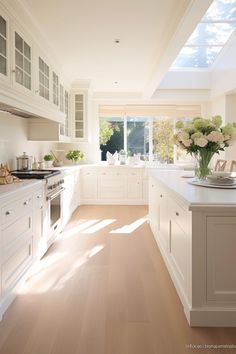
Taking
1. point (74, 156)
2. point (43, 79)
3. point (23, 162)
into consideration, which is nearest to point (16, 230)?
point (23, 162)

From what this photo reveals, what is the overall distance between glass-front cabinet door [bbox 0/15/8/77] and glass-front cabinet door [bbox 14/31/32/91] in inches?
8.4

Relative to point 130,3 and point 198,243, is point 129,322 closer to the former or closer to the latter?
point 198,243

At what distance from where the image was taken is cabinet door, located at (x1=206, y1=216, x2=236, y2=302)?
1.83 metres

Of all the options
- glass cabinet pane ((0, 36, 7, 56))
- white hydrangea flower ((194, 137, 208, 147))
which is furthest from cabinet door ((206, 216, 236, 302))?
glass cabinet pane ((0, 36, 7, 56))

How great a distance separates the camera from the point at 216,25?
13.9 feet

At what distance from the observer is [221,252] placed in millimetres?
1837

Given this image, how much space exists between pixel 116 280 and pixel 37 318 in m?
0.80

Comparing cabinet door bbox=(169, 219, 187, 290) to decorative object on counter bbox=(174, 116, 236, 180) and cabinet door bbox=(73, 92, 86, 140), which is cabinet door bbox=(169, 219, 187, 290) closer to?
decorative object on counter bbox=(174, 116, 236, 180)

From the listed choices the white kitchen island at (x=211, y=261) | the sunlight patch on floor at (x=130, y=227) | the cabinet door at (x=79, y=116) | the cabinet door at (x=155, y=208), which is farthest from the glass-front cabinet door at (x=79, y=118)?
the white kitchen island at (x=211, y=261)

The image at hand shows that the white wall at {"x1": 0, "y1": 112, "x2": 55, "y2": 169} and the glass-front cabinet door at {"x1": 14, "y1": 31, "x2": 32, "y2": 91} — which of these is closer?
the glass-front cabinet door at {"x1": 14, "y1": 31, "x2": 32, "y2": 91}

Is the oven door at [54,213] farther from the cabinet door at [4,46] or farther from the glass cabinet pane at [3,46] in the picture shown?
the glass cabinet pane at [3,46]

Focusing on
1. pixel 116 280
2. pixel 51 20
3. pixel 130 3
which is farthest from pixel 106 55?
pixel 116 280

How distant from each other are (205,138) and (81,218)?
3040 mm

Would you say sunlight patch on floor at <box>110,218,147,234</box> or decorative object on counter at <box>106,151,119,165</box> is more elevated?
decorative object on counter at <box>106,151,119,165</box>
